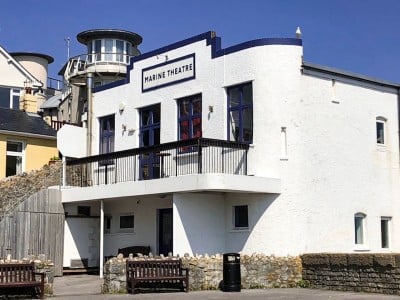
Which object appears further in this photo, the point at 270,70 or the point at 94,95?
the point at 94,95

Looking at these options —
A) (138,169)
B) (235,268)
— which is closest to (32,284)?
(235,268)

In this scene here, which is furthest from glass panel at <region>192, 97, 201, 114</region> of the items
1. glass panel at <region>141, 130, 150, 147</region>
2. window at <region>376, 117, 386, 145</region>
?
window at <region>376, 117, 386, 145</region>

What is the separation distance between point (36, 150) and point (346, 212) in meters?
16.6

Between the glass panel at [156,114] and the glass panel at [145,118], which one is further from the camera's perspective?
A: the glass panel at [145,118]

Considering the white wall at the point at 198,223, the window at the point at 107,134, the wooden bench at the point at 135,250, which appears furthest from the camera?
the window at the point at 107,134

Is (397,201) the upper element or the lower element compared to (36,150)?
lower

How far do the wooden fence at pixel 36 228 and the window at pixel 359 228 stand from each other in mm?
10229

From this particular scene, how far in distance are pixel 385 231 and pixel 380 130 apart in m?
3.48

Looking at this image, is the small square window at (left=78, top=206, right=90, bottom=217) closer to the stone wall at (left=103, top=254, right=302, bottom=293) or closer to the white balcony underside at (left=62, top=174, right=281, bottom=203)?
the white balcony underside at (left=62, top=174, right=281, bottom=203)

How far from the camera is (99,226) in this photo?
84.6 feet

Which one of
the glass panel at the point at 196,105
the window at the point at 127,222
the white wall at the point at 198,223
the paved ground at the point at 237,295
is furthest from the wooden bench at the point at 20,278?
the glass panel at the point at 196,105

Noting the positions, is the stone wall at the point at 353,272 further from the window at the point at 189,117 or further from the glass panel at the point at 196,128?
the window at the point at 189,117

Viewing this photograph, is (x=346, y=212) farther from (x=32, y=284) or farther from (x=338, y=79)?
(x=32, y=284)

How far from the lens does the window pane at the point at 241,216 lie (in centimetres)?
2130
